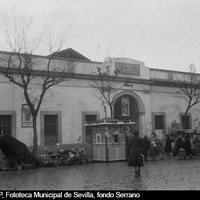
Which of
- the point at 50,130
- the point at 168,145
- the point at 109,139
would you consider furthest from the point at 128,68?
the point at 50,130

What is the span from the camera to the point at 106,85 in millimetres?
26781

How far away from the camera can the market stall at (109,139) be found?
23.4m

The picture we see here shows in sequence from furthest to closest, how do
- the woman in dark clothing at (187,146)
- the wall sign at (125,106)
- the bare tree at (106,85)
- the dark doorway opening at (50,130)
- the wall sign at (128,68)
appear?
the wall sign at (125,106) → the wall sign at (128,68) → the bare tree at (106,85) → the woman in dark clothing at (187,146) → the dark doorway opening at (50,130)

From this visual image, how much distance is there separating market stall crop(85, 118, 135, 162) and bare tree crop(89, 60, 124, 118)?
2324mm

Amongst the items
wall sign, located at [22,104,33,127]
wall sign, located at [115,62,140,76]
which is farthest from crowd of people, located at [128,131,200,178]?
wall sign, located at [22,104,33,127]

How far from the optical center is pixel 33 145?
21.6 m

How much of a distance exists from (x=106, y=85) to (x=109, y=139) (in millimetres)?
4624

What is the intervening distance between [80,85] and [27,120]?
466 cm

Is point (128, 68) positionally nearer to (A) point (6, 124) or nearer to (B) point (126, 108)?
(B) point (126, 108)

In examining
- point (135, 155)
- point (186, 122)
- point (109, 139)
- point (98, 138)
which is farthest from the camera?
point (186, 122)

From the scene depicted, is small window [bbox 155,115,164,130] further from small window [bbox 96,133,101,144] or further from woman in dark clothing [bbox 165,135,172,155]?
small window [bbox 96,133,101,144]

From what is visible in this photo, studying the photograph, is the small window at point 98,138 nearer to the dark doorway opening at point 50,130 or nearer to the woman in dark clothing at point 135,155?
the dark doorway opening at point 50,130

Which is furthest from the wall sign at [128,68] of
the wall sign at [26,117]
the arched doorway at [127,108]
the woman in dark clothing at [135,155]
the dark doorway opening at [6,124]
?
the woman in dark clothing at [135,155]

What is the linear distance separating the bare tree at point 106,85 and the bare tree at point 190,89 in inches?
267
